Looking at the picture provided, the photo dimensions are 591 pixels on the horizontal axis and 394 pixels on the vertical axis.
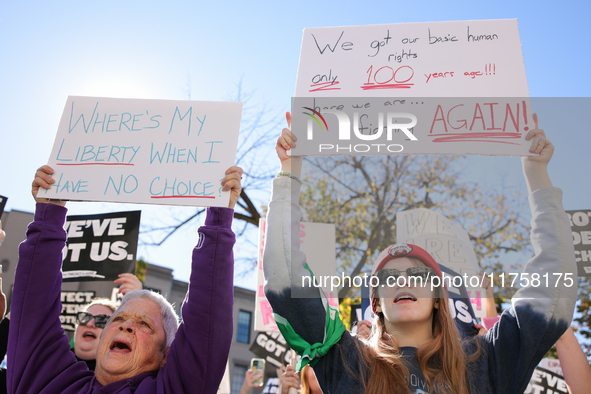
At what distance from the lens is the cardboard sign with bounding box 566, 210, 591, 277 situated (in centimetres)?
335

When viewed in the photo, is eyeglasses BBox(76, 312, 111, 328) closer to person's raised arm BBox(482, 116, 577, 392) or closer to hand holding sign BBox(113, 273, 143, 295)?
hand holding sign BBox(113, 273, 143, 295)

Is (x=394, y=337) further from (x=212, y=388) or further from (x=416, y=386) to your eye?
(x=212, y=388)

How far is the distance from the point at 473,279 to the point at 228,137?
6.01 feet

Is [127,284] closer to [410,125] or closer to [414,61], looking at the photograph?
[410,125]

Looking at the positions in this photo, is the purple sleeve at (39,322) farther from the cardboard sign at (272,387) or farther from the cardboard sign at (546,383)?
the cardboard sign at (546,383)

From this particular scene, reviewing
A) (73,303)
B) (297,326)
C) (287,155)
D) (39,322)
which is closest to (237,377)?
(73,303)

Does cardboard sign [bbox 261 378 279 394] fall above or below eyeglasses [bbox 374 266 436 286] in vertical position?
below

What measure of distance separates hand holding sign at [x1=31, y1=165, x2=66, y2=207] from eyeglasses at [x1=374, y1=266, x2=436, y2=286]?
63.1 inches

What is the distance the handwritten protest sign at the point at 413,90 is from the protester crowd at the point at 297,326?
209mm

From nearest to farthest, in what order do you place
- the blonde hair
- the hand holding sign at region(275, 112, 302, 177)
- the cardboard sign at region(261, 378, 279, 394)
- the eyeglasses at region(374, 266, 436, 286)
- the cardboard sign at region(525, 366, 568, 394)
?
the blonde hair → the eyeglasses at region(374, 266, 436, 286) → the hand holding sign at region(275, 112, 302, 177) → the cardboard sign at region(525, 366, 568, 394) → the cardboard sign at region(261, 378, 279, 394)

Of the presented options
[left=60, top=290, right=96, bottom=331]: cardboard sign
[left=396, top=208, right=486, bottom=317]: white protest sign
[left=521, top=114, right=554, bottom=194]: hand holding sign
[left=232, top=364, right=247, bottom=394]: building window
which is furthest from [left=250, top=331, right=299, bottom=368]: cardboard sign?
[left=232, top=364, right=247, bottom=394]: building window

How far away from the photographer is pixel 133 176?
2488 mm

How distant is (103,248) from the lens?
426 cm

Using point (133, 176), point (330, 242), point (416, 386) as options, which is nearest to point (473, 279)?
point (330, 242)
